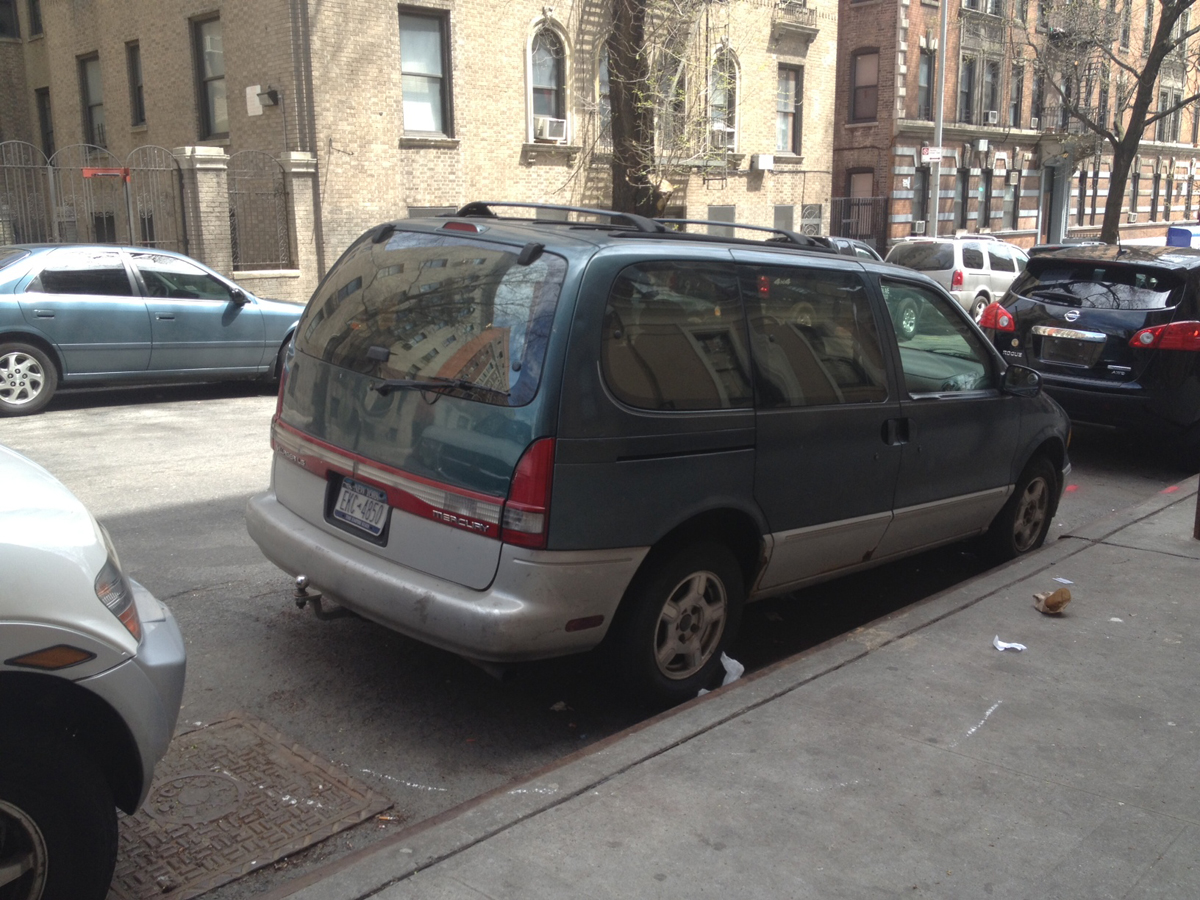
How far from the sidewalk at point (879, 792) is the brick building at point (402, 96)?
52.5 ft

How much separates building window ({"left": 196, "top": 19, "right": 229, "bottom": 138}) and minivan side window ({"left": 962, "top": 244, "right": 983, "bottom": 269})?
15.4m

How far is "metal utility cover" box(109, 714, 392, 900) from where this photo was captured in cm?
335

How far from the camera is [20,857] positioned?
267 centimetres

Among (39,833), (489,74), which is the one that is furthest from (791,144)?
(39,833)

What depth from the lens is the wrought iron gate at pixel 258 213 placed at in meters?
19.4

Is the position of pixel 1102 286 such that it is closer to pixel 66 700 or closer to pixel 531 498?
pixel 531 498

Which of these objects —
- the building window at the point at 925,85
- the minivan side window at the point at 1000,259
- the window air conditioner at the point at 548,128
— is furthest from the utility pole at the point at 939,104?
the window air conditioner at the point at 548,128

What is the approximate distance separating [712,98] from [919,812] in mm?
23900

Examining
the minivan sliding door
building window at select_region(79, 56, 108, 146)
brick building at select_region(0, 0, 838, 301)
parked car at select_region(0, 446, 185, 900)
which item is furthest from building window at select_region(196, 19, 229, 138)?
parked car at select_region(0, 446, 185, 900)

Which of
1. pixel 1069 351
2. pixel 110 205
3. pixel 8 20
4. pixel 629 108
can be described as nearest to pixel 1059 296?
pixel 1069 351

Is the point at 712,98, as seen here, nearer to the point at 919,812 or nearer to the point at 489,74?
the point at 489,74

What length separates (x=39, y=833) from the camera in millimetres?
2676

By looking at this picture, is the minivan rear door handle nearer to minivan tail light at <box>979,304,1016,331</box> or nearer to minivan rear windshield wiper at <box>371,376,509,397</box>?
minivan rear windshield wiper at <box>371,376,509,397</box>

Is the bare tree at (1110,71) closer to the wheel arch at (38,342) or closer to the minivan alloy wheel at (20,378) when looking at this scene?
the wheel arch at (38,342)
